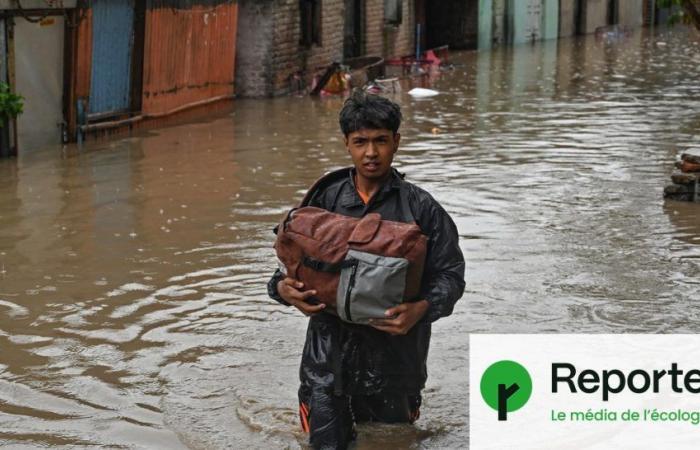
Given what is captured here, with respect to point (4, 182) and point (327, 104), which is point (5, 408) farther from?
point (327, 104)

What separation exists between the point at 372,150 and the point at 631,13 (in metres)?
47.5

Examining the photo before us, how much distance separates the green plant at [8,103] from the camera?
47.1 feet

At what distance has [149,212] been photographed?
37.8 ft

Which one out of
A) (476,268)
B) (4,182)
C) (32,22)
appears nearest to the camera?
(476,268)

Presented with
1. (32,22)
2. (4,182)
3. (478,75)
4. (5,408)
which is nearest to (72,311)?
(5,408)

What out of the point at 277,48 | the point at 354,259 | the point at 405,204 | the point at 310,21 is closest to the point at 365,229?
the point at 354,259

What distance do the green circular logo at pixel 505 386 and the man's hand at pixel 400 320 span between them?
39 cm

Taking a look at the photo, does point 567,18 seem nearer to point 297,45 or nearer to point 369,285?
point 297,45

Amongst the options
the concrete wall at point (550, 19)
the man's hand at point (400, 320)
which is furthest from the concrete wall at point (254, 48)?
the concrete wall at point (550, 19)

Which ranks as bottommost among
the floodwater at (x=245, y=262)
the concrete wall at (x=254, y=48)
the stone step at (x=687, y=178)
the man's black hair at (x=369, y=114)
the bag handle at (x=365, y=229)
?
the floodwater at (x=245, y=262)

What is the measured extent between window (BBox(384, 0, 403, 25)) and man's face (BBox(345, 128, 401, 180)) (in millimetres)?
25666

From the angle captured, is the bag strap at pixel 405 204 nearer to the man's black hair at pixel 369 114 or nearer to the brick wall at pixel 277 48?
the man's black hair at pixel 369 114

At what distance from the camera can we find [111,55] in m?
17.5

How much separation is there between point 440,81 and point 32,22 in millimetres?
12590
